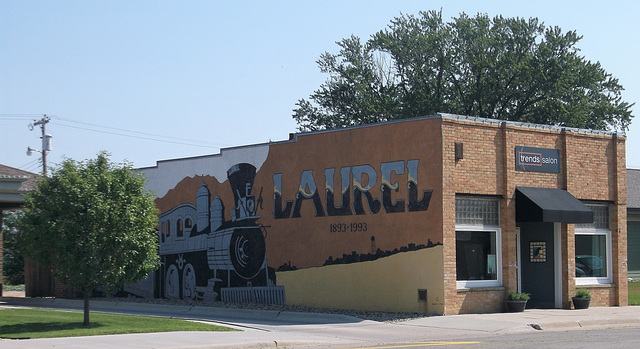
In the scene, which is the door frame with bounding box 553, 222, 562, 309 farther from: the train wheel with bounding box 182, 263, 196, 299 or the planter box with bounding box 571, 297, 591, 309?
the train wheel with bounding box 182, 263, 196, 299

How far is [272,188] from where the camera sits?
26094 millimetres

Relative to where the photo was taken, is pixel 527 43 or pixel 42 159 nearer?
pixel 527 43

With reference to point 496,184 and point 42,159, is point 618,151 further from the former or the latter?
point 42,159

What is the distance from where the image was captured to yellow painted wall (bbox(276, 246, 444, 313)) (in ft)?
71.7

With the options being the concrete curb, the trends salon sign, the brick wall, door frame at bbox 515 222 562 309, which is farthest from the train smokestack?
door frame at bbox 515 222 562 309

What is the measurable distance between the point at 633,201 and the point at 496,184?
22.4 m

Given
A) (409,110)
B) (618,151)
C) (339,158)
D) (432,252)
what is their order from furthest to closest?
(409,110), (618,151), (339,158), (432,252)

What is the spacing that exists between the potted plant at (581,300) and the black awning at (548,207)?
2.19 meters

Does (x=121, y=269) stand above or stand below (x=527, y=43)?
below

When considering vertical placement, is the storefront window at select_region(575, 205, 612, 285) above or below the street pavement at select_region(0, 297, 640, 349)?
above

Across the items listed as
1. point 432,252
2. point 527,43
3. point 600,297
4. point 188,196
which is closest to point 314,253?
point 432,252

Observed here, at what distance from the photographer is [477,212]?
75.2 ft

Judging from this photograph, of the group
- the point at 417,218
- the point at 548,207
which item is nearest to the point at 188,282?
the point at 417,218

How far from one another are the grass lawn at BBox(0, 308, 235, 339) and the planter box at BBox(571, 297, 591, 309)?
36.4 ft
